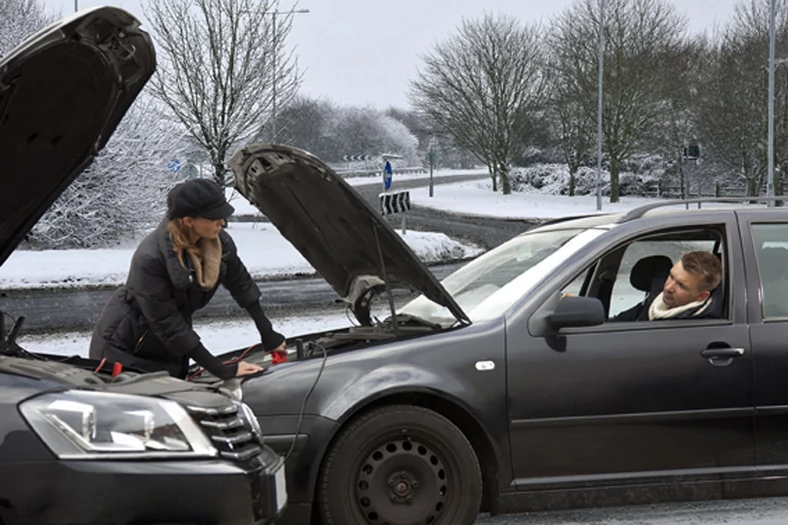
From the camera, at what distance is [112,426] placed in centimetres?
252

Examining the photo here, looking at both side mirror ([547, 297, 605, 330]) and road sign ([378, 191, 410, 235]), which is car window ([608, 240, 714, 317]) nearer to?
side mirror ([547, 297, 605, 330])

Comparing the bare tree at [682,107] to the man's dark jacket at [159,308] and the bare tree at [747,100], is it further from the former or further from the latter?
the man's dark jacket at [159,308]

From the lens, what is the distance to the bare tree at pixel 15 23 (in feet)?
86.3

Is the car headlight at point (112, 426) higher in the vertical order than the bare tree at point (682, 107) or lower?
lower

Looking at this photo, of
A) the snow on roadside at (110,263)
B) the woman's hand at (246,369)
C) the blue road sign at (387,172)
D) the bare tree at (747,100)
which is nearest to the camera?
the woman's hand at (246,369)

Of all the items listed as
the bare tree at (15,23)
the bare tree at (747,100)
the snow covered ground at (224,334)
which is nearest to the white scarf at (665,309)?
the snow covered ground at (224,334)

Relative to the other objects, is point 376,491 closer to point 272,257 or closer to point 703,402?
point 703,402

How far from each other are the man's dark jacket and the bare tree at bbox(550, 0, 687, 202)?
45.4 m

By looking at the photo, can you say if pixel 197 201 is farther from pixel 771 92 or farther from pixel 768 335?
pixel 771 92

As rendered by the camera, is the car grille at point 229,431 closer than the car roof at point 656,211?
Yes

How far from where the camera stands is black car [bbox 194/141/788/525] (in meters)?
3.91

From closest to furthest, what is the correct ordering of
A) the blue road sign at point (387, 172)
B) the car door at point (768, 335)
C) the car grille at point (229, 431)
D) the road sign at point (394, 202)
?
the car grille at point (229, 431)
the car door at point (768, 335)
the road sign at point (394, 202)
the blue road sign at point (387, 172)

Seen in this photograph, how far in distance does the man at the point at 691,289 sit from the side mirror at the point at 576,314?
0.59m

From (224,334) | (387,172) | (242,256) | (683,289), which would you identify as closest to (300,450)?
(683,289)
